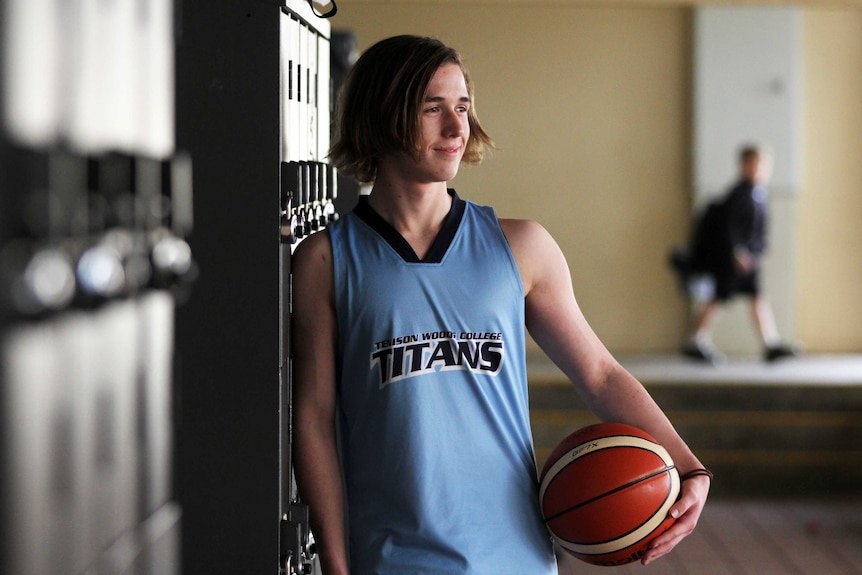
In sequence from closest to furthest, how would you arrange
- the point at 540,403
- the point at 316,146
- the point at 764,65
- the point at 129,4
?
the point at 129,4
the point at 316,146
the point at 540,403
the point at 764,65

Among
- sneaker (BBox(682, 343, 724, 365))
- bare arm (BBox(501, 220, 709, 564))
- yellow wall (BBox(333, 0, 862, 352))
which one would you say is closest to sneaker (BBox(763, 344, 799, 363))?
sneaker (BBox(682, 343, 724, 365))

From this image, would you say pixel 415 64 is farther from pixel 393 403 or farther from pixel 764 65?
pixel 764 65

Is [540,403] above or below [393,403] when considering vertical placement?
below

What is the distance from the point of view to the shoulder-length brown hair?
154 cm

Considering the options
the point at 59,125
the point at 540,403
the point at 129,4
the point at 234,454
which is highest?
the point at 129,4

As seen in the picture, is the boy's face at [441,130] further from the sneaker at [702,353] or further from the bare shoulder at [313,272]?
the sneaker at [702,353]

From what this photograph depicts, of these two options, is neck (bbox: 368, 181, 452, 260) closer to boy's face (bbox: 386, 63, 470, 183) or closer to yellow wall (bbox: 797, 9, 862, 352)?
boy's face (bbox: 386, 63, 470, 183)

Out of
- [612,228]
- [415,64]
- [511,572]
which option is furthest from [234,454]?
[612,228]

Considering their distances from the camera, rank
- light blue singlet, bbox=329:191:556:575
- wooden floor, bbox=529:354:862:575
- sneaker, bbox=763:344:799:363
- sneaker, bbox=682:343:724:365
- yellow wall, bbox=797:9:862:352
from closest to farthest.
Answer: light blue singlet, bbox=329:191:556:575 → wooden floor, bbox=529:354:862:575 → sneaker, bbox=763:344:799:363 → sneaker, bbox=682:343:724:365 → yellow wall, bbox=797:9:862:352

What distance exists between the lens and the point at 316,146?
1.91 metres

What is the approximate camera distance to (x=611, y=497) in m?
1.62

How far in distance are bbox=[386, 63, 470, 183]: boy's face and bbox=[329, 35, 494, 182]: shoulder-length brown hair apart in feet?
0.03

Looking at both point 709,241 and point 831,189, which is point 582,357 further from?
point 831,189

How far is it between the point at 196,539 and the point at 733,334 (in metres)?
6.58
